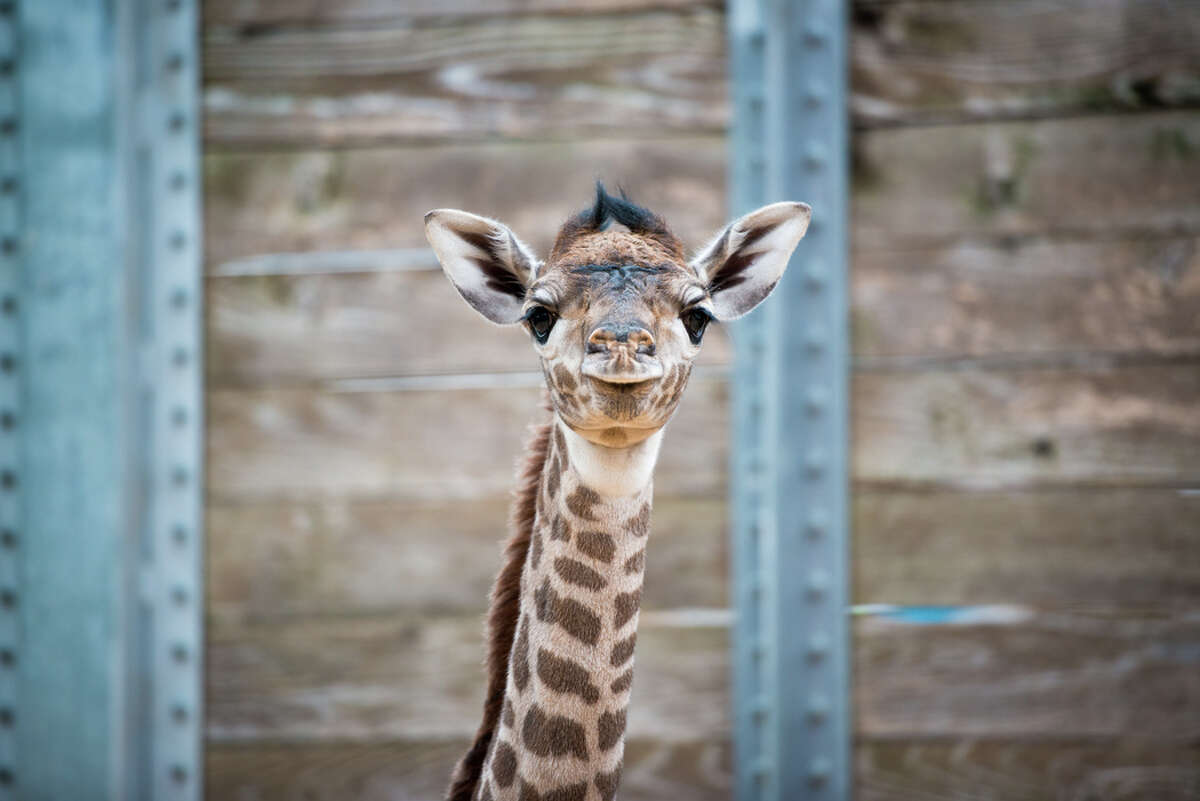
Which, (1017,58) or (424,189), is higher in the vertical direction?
(1017,58)

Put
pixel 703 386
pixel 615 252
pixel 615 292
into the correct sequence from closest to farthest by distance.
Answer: pixel 615 292 < pixel 615 252 < pixel 703 386

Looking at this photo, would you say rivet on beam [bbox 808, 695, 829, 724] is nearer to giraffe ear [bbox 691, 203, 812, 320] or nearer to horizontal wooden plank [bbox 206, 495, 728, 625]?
horizontal wooden plank [bbox 206, 495, 728, 625]

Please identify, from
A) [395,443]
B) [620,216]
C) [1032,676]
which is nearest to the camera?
[620,216]

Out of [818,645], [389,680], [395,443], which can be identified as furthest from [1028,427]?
[389,680]

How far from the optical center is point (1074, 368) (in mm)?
3564

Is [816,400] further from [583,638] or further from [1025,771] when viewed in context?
[583,638]

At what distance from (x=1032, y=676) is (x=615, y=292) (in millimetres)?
2112

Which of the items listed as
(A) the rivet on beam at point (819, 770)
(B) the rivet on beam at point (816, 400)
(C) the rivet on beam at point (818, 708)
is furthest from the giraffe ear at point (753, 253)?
(A) the rivet on beam at point (819, 770)

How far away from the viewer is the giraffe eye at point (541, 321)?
227cm

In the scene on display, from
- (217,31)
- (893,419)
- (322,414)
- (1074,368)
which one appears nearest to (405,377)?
(322,414)

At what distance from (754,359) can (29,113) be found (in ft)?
7.80

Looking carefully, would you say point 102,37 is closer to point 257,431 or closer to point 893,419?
point 257,431

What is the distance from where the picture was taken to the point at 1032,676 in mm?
3566

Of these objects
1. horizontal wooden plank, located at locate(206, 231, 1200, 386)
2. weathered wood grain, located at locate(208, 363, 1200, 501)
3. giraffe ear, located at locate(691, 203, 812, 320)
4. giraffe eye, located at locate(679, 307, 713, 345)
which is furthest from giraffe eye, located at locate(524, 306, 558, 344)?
horizontal wooden plank, located at locate(206, 231, 1200, 386)
